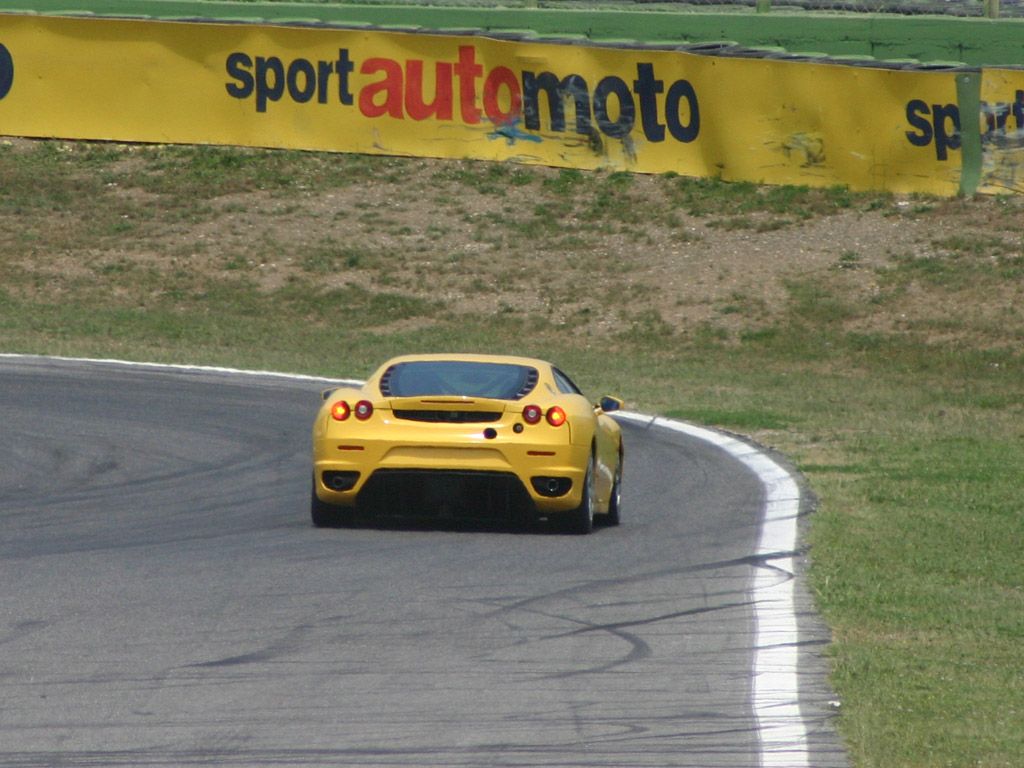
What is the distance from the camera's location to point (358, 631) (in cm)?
779

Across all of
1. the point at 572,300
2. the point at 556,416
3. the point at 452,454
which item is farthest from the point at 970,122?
the point at 452,454

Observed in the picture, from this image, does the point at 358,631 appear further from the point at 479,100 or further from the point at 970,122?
the point at 479,100

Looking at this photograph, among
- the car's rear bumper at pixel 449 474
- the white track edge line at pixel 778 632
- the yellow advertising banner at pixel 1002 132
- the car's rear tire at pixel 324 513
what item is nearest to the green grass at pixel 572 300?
the white track edge line at pixel 778 632

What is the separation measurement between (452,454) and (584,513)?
0.92 metres

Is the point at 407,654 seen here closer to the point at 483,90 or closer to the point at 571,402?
the point at 571,402

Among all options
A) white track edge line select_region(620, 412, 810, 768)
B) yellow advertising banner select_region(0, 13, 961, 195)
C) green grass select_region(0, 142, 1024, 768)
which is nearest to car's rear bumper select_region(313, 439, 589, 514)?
white track edge line select_region(620, 412, 810, 768)

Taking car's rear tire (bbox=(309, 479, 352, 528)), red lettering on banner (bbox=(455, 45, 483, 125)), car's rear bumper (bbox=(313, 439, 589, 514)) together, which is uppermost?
red lettering on banner (bbox=(455, 45, 483, 125))

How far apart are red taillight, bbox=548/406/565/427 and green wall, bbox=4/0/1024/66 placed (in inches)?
714

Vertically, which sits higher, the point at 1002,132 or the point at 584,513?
the point at 1002,132

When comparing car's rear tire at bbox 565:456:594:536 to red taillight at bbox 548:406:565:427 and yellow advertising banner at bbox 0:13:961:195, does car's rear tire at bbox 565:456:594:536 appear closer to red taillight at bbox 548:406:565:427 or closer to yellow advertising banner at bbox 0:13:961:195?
red taillight at bbox 548:406:565:427

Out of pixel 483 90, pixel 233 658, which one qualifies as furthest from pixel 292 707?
pixel 483 90

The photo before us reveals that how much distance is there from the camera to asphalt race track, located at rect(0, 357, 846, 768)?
6.05 metres

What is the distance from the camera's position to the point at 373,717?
6348mm

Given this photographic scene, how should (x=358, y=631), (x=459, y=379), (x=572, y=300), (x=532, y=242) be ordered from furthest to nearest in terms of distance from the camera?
(x=532, y=242), (x=572, y=300), (x=459, y=379), (x=358, y=631)
